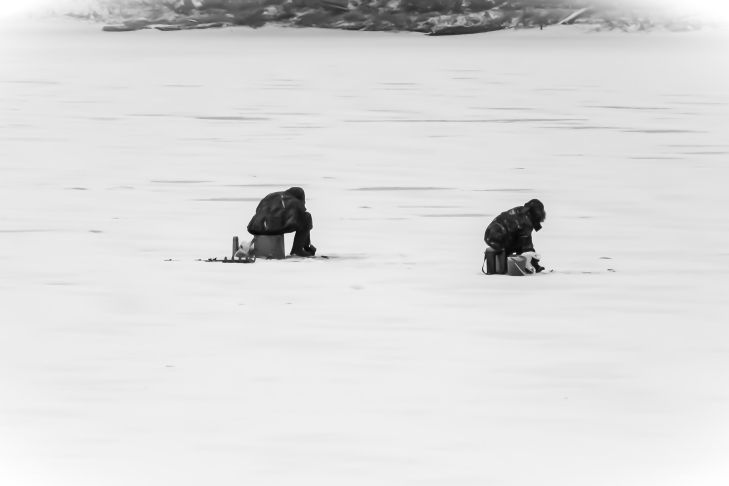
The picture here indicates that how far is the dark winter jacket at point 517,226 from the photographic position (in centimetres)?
1059

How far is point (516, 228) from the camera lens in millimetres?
10633

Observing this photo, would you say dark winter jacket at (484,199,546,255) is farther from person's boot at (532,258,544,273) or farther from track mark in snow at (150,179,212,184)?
track mark in snow at (150,179,212,184)

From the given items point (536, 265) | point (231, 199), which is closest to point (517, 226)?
point (536, 265)

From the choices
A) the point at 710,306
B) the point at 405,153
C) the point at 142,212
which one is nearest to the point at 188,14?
the point at 405,153

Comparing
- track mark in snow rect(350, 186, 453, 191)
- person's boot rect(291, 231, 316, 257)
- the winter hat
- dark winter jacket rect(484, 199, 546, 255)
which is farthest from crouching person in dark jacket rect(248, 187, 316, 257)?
track mark in snow rect(350, 186, 453, 191)

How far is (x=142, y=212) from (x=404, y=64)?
97.1 feet

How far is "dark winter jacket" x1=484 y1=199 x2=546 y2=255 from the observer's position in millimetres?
10586

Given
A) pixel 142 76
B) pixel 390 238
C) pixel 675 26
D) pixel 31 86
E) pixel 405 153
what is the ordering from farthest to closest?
pixel 675 26 → pixel 142 76 → pixel 31 86 → pixel 405 153 → pixel 390 238

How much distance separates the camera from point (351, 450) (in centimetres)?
698

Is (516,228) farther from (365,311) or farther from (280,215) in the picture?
(280,215)

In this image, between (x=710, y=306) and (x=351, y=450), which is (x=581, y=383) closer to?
(x=351, y=450)

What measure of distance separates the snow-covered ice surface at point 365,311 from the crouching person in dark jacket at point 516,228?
200mm

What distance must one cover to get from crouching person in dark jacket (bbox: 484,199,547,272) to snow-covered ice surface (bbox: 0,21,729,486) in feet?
0.66

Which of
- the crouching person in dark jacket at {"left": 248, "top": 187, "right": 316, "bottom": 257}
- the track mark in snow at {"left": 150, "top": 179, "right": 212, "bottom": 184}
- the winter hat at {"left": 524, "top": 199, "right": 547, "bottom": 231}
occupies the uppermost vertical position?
the winter hat at {"left": 524, "top": 199, "right": 547, "bottom": 231}
